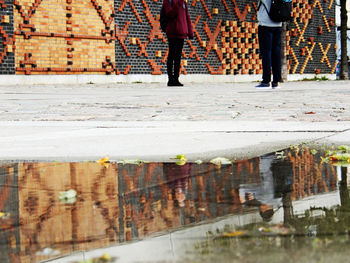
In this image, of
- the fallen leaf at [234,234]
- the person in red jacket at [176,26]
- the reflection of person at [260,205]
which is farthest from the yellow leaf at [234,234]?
the person in red jacket at [176,26]

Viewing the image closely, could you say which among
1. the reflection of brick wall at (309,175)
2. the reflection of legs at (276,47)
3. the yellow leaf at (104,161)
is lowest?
the reflection of brick wall at (309,175)

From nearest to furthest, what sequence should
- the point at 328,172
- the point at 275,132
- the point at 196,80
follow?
the point at 328,172 < the point at 275,132 < the point at 196,80

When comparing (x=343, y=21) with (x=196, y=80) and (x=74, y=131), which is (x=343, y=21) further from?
(x=74, y=131)

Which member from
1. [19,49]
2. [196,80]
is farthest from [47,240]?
[196,80]

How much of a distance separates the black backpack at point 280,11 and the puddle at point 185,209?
22.0 ft

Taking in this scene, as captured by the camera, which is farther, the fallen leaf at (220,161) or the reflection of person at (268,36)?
the reflection of person at (268,36)

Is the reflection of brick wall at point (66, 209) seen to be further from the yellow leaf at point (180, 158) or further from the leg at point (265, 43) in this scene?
the leg at point (265, 43)

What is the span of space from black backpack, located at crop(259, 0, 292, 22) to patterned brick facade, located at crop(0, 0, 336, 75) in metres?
7.66

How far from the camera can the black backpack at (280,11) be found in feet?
30.0

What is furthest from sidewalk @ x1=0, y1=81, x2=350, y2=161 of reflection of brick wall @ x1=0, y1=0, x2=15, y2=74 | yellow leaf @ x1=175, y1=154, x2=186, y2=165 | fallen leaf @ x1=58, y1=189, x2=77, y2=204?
reflection of brick wall @ x1=0, y1=0, x2=15, y2=74

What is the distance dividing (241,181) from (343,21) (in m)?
20.1

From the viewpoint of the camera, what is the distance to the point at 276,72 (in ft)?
33.0

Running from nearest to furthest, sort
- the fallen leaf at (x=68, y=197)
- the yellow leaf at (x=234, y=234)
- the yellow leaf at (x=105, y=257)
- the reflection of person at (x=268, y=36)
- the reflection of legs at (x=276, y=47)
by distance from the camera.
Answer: the yellow leaf at (x=105, y=257) → the yellow leaf at (x=234, y=234) → the fallen leaf at (x=68, y=197) → the reflection of person at (x=268, y=36) → the reflection of legs at (x=276, y=47)

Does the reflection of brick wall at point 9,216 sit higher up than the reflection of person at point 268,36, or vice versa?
the reflection of person at point 268,36
